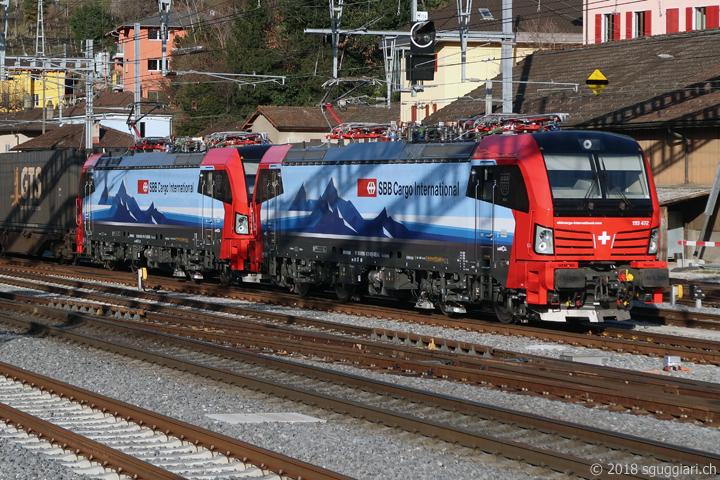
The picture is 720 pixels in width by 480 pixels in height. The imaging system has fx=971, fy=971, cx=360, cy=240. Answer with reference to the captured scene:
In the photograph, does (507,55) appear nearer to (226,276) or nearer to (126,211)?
(226,276)

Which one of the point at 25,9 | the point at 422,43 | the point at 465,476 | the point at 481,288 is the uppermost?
the point at 25,9

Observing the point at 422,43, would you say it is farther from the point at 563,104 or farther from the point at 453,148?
the point at 563,104

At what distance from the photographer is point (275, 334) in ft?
54.5

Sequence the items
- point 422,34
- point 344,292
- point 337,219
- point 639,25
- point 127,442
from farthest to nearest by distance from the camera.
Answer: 1. point 639,25
2. point 422,34
3. point 344,292
4. point 337,219
5. point 127,442

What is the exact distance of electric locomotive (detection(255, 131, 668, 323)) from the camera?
15.5 m

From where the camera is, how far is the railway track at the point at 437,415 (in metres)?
8.33

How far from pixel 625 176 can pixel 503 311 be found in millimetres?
3255

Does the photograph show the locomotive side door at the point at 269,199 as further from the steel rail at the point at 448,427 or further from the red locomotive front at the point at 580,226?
the steel rail at the point at 448,427

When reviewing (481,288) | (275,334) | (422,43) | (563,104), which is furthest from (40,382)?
(563,104)

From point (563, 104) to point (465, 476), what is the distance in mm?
28393

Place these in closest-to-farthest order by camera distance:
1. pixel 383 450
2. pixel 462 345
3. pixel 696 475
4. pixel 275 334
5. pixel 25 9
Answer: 1. pixel 696 475
2. pixel 383 450
3. pixel 462 345
4. pixel 275 334
5. pixel 25 9

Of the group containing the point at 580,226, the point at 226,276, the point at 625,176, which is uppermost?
the point at 625,176

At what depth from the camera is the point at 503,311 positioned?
17.4 metres

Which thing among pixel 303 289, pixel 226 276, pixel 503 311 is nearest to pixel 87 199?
pixel 226 276
